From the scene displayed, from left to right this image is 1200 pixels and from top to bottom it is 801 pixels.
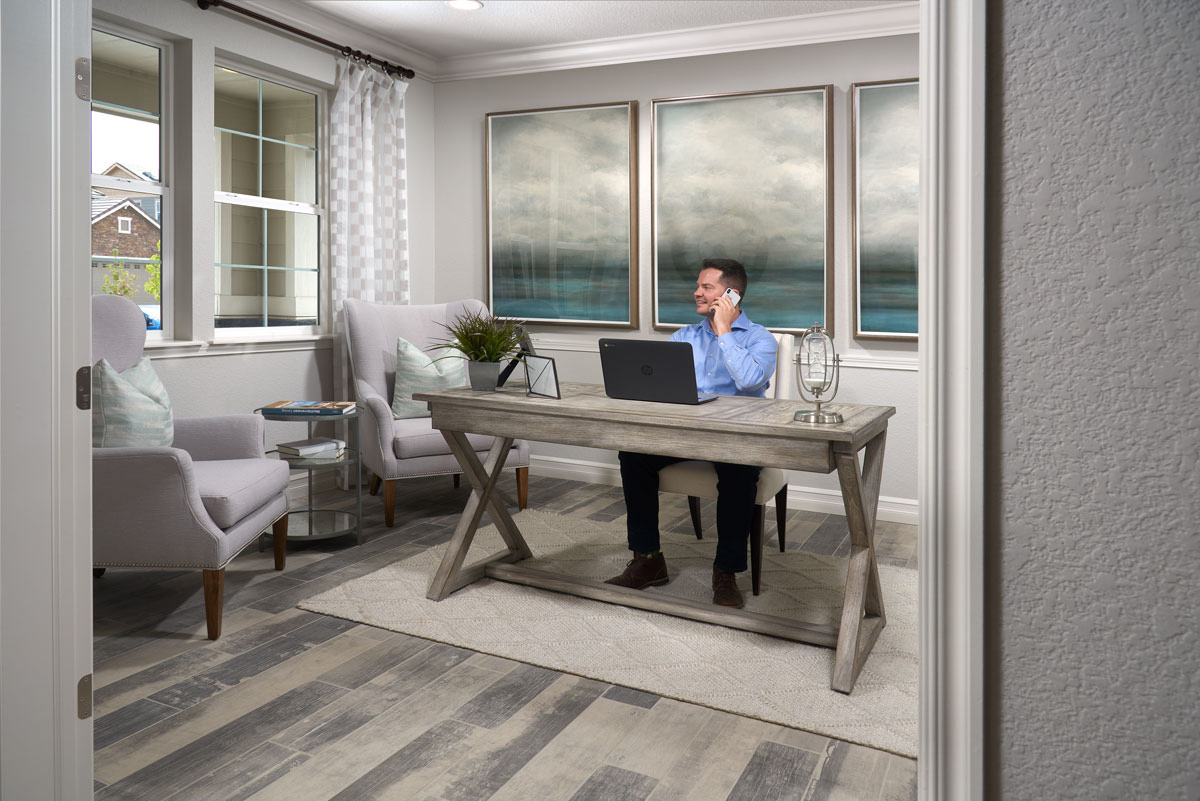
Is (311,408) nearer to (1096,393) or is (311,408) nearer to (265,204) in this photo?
(265,204)

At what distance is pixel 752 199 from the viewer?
14.3 feet

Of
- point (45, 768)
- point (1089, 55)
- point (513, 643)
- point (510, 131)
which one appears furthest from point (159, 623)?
point (510, 131)

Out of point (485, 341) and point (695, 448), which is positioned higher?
point (485, 341)

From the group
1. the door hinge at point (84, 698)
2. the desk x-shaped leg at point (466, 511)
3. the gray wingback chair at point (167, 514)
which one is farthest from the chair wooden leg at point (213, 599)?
the door hinge at point (84, 698)

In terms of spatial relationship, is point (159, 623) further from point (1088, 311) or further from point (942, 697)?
point (1088, 311)

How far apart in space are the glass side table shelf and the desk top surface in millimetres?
762

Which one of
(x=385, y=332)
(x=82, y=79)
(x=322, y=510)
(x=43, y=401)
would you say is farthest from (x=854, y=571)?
(x=385, y=332)

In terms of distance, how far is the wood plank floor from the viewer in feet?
5.94

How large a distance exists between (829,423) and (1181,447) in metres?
1.58

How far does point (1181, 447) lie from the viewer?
2.46ft

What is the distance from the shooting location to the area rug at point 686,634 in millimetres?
2203

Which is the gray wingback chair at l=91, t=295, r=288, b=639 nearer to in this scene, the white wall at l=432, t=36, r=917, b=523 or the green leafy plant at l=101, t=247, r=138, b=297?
the green leafy plant at l=101, t=247, r=138, b=297

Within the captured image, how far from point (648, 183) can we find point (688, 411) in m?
2.40

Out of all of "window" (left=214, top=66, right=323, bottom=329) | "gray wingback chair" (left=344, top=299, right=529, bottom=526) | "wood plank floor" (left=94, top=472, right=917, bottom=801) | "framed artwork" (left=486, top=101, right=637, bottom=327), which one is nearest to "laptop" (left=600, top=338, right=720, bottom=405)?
"wood plank floor" (left=94, top=472, right=917, bottom=801)
